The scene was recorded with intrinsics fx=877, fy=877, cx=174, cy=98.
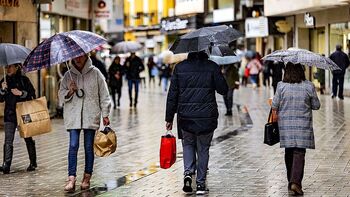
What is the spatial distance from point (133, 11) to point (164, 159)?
2686 inches

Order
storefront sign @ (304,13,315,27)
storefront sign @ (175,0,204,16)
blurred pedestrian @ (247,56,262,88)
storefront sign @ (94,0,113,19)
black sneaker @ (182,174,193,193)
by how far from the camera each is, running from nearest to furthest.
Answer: black sneaker @ (182,174,193,193), storefront sign @ (94,0,113,19), storefront sign @ (304,13,315,27), blurred pedestrian @ (247,56,262,88), storefront sign @ (175,0,204,16)

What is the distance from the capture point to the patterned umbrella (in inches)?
427

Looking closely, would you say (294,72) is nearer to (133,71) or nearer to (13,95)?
(13,95)

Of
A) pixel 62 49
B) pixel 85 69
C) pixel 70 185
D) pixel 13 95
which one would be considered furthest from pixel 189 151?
pixel 13 95

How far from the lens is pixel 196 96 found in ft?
34.8

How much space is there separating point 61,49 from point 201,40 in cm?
175

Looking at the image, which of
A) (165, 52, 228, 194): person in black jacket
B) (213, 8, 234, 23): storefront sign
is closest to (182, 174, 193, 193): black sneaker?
(165, 52, 228, 194): person in black jacket

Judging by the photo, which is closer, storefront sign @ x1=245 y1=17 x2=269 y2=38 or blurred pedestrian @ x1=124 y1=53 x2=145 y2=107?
blurred pedestrian @ x1=124 y1=53 x2=145 y2=107

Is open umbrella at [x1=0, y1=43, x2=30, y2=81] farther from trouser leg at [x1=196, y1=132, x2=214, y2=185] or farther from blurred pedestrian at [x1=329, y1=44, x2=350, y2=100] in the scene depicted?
blurred pedestrian at [x1=329, y1=44, x2=350, y2=100]

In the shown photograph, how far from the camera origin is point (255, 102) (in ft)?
102

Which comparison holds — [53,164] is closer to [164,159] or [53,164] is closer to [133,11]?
[164,159]

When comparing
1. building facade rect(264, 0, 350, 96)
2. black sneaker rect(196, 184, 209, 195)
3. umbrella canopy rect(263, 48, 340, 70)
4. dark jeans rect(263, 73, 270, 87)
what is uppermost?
building facade rect(264, 0, 350, 96)

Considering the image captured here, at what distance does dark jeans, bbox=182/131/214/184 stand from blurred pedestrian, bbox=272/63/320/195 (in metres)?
0.91

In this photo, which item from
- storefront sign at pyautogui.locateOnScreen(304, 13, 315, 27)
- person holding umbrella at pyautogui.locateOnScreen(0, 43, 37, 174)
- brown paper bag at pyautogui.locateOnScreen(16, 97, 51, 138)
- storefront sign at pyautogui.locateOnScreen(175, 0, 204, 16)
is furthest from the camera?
storefront sign at pyautogui.locateOnScreen(175, 0, 204, 16)
